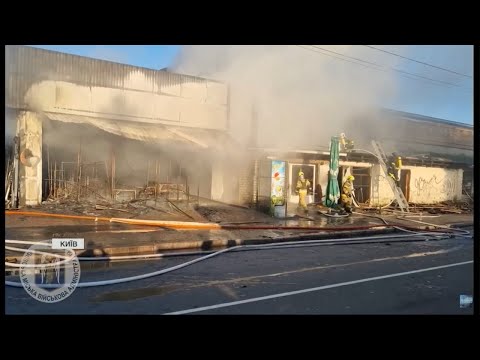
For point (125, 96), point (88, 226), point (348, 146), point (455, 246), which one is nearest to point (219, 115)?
point (125, 96)

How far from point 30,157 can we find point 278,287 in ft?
27.8

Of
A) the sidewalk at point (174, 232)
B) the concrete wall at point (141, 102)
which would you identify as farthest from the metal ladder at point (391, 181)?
the concrete wall at point (141, 102)

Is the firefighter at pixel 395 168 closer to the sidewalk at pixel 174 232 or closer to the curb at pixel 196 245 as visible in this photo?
the sidewalk at pixel 174 232

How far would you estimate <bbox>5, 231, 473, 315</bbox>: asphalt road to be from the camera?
4.27 metres

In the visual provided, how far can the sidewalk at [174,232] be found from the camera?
7156 mm

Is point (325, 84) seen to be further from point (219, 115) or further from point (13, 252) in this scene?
point (13, 252)

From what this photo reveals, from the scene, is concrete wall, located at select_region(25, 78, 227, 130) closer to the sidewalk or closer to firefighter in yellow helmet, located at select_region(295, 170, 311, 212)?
firefighter in yellow helmet, located at select_region(295, 170, 311, 212)

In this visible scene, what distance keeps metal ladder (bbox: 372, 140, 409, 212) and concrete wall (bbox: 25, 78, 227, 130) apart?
5.93 m

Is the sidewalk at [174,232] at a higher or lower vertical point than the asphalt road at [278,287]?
higher

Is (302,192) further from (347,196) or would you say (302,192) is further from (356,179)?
(356,179)

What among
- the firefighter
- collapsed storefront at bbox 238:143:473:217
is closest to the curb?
collapsed storefront at bbox 238:143:473:217

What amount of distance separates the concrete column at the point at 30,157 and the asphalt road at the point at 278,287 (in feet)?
18.9

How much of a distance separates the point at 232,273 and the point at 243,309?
5.30 ft

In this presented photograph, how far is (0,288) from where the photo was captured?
3990mm
